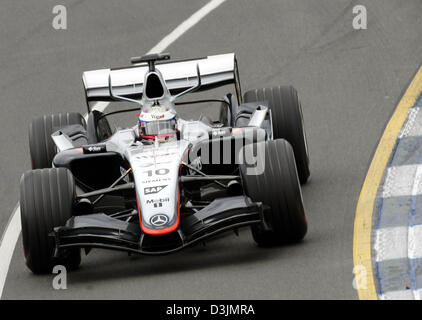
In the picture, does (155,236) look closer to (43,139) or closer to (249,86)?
(43,139)

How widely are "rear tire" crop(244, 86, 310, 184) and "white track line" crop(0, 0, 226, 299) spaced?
3.08 m

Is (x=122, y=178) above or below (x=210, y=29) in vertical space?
below

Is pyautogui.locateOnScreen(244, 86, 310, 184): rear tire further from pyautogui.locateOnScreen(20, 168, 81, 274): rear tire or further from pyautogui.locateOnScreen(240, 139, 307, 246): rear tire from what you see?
pyautogui.locateOnScreen(20, 168, 81, 274): rear tire

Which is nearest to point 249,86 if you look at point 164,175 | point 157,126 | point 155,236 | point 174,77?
point 174,77

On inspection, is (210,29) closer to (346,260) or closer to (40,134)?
(40,134)

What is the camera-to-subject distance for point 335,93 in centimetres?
1739

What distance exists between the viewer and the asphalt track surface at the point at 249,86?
10.8m

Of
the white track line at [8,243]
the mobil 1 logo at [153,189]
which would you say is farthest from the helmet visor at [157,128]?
the white track line at [8,243]

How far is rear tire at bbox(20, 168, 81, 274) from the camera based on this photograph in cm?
1117

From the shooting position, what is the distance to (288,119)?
13.8 metres

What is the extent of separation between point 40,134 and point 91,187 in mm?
1651

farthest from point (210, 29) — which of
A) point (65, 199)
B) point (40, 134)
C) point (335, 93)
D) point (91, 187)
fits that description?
point (65, 199)

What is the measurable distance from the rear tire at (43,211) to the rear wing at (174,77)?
110 inches

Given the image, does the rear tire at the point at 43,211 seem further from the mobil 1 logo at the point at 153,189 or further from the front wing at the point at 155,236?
the mobil 1 logo at the point at 153,189
